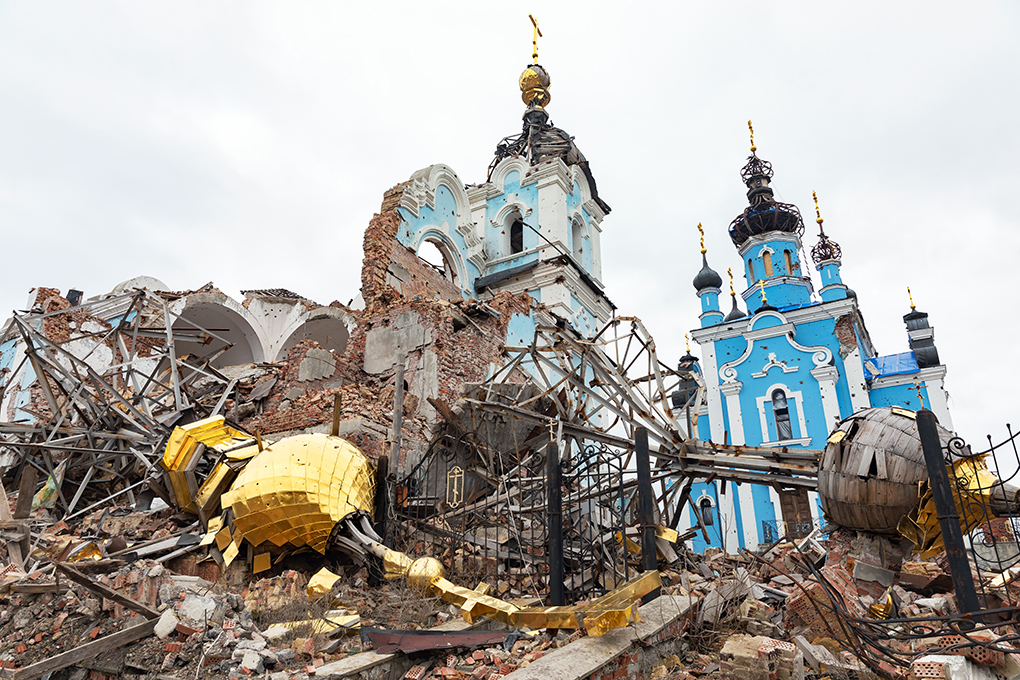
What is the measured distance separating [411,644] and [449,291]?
15.5m

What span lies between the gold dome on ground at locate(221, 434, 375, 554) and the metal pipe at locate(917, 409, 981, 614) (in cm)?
644

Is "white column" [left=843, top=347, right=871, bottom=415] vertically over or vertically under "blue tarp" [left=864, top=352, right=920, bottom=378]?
under

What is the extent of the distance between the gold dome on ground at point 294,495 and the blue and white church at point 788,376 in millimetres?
17319

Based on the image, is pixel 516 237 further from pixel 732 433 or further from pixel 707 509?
pixel 707 509

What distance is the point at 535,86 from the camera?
33.6 m

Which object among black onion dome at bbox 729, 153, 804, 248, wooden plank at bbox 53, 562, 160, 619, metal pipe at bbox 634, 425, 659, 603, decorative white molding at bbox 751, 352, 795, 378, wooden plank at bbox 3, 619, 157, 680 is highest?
black onion dome at bbox 729, 153, 804, 248

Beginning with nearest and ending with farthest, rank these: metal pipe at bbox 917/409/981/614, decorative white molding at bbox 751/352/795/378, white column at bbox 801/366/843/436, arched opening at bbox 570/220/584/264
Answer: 1. metal pipe at bbox 917/409/981/614
2. white column at bbox 801/366/843/436
3. decorative white molding at bbox 751/352/795/378
4. arched opening at bbox 570/220/584/264

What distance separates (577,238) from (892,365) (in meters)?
15.0

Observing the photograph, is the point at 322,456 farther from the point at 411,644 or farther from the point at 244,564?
the point at 411,644

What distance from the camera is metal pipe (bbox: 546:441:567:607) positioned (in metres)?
6.41

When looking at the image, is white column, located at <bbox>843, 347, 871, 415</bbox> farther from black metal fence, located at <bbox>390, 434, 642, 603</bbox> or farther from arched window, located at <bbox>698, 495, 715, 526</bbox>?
black metal fence, located at <bbox>390, 434, 642, 603</bbox>

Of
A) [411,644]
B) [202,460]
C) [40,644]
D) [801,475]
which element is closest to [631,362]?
[801,475]

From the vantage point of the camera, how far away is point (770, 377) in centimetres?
2644

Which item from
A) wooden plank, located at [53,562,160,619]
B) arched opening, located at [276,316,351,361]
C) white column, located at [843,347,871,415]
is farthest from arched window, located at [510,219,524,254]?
wooden plank, located at [53,562,160,619]
